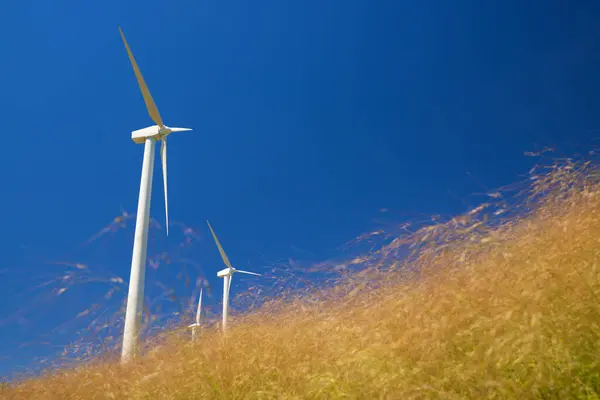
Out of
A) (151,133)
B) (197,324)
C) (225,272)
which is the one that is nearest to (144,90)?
Result: (151,133)

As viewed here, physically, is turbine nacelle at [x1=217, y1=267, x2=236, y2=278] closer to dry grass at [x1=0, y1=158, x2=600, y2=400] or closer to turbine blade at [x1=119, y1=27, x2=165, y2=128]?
turbine blade at [x1=119, y1=27, x2=165, y2=128]

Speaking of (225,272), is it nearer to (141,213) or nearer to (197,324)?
(141,213)

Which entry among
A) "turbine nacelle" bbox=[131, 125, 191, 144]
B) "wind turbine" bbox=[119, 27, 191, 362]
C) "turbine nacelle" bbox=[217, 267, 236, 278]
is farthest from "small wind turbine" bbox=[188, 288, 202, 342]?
"turbine nacelle" bbox=[217, 267, 236, 278]

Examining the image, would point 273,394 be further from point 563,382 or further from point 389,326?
point 563,382

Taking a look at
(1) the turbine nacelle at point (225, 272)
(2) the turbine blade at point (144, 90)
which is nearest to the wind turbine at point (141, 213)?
(2) the turbine blade at point (144, 90)

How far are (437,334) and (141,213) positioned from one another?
7.68 metres

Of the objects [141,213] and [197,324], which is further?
[141,213]

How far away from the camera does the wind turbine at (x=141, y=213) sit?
15.3 ft

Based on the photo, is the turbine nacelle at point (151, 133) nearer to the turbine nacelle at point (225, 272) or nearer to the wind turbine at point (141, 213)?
the wind turbine at point (141, 213)

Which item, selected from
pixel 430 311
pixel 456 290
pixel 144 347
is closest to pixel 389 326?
pixel 430 311

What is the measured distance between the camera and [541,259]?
9.18ft

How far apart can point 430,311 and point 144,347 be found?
284 centimetres

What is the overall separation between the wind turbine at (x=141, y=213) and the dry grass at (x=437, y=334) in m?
0.52

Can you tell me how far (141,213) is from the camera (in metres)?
9.20
